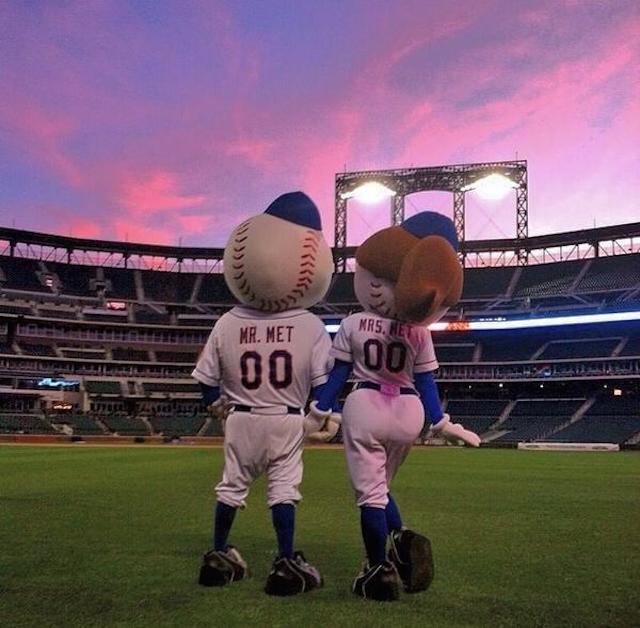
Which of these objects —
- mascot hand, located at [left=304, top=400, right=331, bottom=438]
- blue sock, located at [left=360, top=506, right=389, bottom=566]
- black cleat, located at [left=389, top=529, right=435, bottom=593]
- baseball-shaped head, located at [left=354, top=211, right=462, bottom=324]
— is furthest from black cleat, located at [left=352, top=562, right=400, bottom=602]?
baseball-shaped head, located at [left=354, top=211, right=462, bottom=324]

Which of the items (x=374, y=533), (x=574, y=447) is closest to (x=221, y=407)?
(x=374, y=533)

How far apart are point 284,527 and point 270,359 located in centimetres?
127

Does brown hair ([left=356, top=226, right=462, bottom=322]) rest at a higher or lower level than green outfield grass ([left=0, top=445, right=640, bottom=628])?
higher

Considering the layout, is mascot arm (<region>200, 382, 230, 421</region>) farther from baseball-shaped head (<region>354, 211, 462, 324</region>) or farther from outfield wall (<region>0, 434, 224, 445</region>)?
outfield wall (<region>0, 434, 224, 445</region>)

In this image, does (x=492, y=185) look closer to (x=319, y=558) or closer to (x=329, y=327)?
(x=329, y=327)

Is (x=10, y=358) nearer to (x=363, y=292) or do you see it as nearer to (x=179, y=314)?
(x=179, y=314)

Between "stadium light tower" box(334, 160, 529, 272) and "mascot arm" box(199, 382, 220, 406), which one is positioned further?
"stadium light tower" box(334, 160, 529, 272)

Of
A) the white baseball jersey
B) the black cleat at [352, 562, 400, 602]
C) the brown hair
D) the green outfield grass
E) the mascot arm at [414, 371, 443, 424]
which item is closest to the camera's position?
the green outfield grass

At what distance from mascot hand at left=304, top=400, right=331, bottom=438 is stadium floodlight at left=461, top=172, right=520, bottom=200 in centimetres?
4856

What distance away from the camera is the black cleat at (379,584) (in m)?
4.53

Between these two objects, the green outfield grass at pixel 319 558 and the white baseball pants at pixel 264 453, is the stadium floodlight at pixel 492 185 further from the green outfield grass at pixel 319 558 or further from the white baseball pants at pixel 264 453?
the white baseball pants at pixel 264 453

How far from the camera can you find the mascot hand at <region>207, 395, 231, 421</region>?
538 cm

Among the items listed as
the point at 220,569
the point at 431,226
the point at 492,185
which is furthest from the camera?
the point at 492,185

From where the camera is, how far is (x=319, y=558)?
19.8 ft
